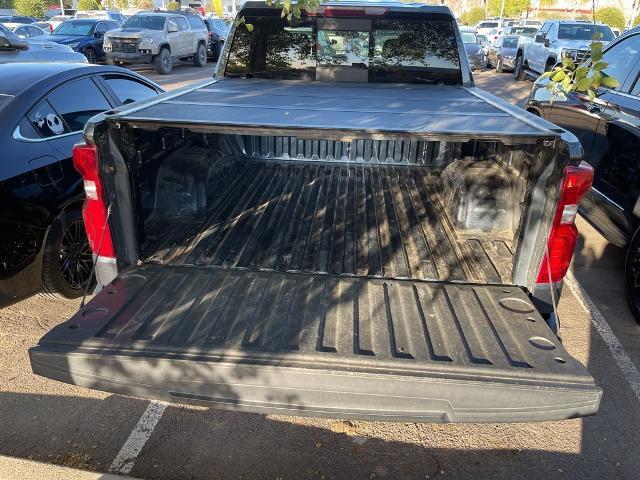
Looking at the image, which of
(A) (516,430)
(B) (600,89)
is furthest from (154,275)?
(B) (600,89)

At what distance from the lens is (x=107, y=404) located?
2973 mm

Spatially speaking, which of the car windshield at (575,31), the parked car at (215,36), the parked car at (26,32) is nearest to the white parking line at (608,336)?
the car windshield at (575,31)

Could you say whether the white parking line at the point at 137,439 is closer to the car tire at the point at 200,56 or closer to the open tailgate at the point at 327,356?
the open tailgate at the point at 327,356

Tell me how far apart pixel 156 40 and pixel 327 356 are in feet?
59.4

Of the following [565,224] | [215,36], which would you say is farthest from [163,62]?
[565,224]

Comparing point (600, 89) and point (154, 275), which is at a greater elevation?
point (600, 89)

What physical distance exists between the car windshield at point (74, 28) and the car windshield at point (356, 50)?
17033 mm

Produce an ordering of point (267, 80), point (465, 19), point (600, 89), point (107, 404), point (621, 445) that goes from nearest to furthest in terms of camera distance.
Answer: point (621, 445) → point (107, 404) → point (267, 80) → point (600, 89) → point (465, 19)

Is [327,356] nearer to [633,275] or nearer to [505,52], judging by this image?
[633,275]

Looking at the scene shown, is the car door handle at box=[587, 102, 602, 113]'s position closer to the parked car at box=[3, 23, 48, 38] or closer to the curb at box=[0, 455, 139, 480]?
the curb at box=[0, 455, 139, 480]

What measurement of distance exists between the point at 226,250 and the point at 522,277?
1874 mm

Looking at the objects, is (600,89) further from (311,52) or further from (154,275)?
(154,275)

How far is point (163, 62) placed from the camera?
1784 centimetres

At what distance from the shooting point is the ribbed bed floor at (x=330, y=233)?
10.1 feet
